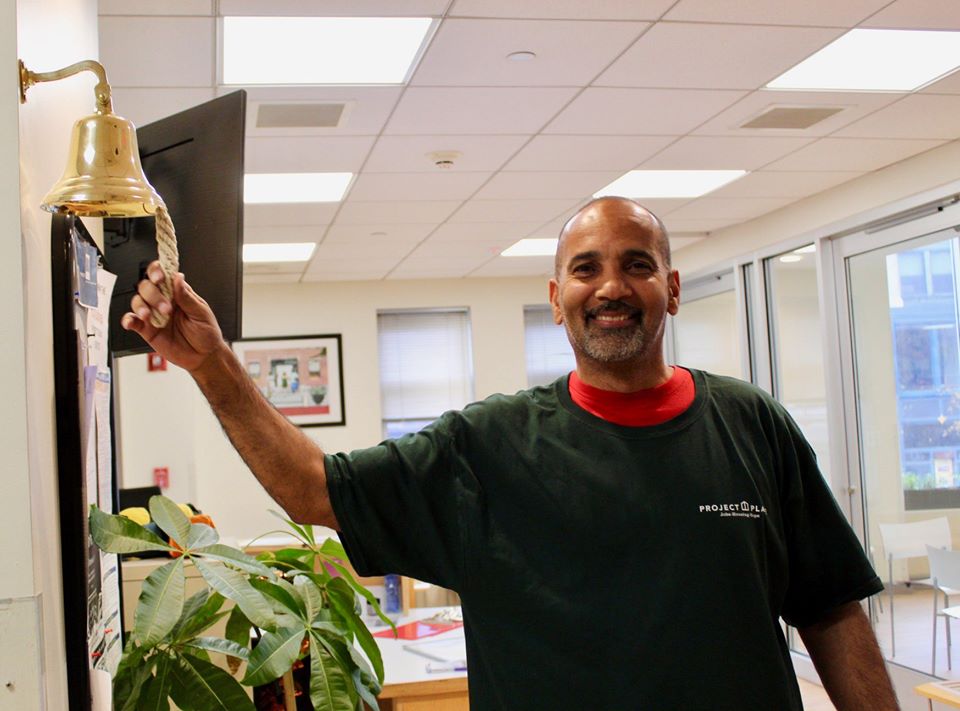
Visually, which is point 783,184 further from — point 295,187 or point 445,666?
point 445,666

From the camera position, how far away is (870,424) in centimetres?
578

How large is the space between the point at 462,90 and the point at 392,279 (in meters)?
5.50

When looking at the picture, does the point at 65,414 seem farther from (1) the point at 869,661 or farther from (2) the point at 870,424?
(2) the point at 870,424

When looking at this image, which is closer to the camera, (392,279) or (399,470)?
(399,470)

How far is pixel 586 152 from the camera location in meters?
4.83

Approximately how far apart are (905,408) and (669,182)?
1747 mm

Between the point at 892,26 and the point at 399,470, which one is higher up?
the point at 892,26

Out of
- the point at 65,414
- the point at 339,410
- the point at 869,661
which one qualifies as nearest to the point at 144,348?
the point at 65,414

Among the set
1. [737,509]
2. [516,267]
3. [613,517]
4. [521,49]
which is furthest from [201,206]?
[516,267]

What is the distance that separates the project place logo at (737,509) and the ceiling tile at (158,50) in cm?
225

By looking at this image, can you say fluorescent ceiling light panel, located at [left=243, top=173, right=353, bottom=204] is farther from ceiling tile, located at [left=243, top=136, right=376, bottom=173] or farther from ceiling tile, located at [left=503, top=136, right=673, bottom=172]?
ceiling tile, located at [left=503, top=136, right=673, bottom=172]

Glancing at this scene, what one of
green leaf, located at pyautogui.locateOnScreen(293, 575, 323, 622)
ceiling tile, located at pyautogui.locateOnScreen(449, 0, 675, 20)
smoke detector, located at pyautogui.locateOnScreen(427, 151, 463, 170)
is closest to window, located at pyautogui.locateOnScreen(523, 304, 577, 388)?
smoke detector, located at pyautogui.locateOnScreen(427, 151, 463, 170)

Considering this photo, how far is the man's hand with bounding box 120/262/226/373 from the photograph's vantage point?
1.11 metres

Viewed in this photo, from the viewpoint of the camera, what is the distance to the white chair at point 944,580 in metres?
4.95
